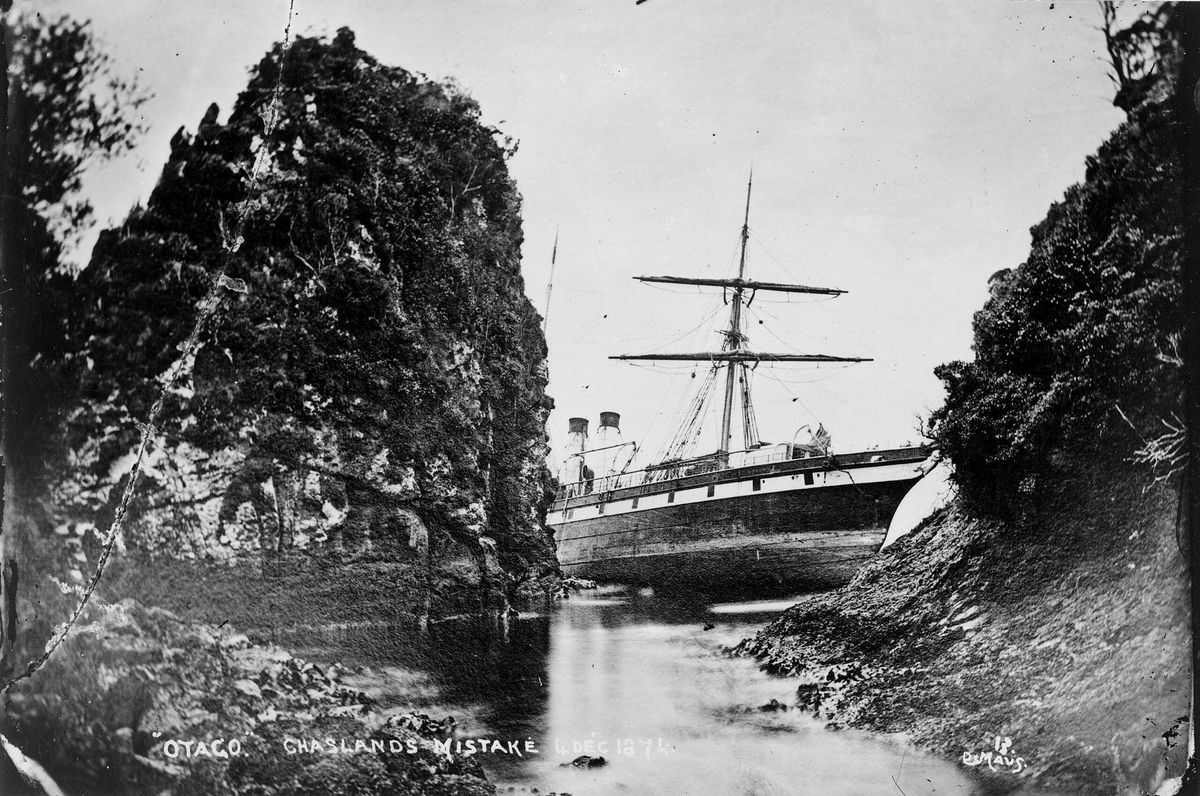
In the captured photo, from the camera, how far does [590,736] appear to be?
10.0ft

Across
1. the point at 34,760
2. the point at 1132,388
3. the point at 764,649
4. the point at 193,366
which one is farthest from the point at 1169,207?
the point at 34,760

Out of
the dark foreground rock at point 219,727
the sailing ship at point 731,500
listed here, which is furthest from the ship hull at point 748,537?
the dark foreground rock at point 219,727

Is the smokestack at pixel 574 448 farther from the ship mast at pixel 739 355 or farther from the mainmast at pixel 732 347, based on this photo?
the mainmast at pixel 732 347

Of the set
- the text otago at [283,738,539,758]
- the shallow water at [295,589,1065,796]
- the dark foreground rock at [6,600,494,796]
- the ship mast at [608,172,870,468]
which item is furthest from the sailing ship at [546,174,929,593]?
the dark foreground rock at [6,600,494,796]

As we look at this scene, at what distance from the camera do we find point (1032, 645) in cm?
318

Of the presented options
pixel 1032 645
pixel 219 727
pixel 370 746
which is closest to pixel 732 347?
pixel 1032 645

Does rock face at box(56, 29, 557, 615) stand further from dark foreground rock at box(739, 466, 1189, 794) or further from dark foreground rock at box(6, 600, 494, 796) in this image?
dark foreground rock at box(739, 466, 1189, 794)

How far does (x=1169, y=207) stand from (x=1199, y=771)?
2160 millimetres

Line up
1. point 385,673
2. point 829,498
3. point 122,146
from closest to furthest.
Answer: point 385,673 → point 122,146 → point 829,498

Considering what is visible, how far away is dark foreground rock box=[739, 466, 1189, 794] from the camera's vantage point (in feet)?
10.3

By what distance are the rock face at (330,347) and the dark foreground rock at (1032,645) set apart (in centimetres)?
124

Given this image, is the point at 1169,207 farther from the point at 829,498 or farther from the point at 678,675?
the point at 678,675

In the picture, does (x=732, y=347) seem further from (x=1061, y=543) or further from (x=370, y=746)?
(x=370, y=746)

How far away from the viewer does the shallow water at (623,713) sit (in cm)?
301
